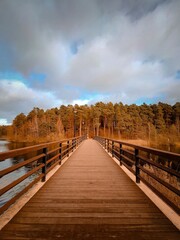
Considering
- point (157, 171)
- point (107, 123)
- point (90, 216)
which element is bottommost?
point (157, 171)

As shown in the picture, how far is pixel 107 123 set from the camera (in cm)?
7931

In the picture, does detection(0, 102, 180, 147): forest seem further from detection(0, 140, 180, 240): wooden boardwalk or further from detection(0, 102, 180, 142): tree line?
detection(0, 140, 180, 240): wooden boardwalk

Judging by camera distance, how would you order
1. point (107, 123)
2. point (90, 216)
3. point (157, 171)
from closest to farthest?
point (90, 216), point (157, 171), point (107, 123)

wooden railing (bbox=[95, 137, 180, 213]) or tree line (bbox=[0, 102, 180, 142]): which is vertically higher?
tree line (bbox=[0, 102, 180, 142])

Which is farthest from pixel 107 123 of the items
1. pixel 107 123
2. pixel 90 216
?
pixel 90 216

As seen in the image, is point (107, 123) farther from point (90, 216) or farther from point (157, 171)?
point (90, 216)

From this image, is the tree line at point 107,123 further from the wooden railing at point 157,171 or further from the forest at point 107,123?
the wooden railing at point 157,171

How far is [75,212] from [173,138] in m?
47.2

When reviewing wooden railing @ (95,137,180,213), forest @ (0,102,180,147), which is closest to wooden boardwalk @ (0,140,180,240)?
wooden railing @ (95,137,180,213)

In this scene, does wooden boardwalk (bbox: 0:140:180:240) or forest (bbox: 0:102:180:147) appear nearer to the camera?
wooden boardwalk (bbox: 0:140:180:240)

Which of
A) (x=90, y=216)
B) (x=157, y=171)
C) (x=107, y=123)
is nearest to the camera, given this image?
(x=90, y=216)

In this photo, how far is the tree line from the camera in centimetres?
6701

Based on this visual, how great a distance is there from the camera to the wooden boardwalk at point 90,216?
8.49 feet

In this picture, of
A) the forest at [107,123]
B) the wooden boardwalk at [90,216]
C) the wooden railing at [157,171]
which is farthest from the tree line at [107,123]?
the wooden boardwalk at [90,216]
